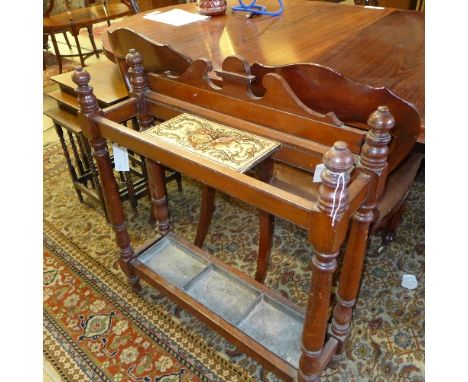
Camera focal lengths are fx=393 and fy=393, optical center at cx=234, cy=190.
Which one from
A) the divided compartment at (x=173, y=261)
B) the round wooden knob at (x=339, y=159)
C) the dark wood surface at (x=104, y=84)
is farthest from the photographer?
the dark wood surface at (x=104, y=84)

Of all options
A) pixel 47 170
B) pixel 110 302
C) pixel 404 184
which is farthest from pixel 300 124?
pixel 47 170

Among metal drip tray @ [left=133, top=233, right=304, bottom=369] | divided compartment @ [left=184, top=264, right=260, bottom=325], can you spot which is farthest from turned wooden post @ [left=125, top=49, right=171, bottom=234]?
divided compartment @ [left=184, top=264, right=260, bottom=325]

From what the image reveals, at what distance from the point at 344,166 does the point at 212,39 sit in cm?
137

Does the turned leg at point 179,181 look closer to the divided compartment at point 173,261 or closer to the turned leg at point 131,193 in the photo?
the turned leg at point 131,193

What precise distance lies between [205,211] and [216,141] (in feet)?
2.21

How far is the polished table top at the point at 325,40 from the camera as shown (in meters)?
1.43

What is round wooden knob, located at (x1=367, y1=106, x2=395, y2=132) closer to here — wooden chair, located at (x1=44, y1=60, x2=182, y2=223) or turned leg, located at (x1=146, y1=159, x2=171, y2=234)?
turned leg, located at (x1=146, y1=159, x2=171, y2=234)

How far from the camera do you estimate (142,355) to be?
56.4 inches

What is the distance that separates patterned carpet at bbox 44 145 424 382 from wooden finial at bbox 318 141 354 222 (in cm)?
85

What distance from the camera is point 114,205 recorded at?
55.5 inches

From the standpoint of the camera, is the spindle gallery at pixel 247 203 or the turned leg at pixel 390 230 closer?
the spindle gallery at pixel 247 203

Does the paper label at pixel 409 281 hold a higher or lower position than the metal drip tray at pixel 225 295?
lower

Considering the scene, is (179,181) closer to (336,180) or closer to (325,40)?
(325,40)

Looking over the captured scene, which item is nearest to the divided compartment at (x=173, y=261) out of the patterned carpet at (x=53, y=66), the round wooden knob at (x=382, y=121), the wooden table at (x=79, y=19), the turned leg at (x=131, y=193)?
the turned leg at (x=131, y=193)
